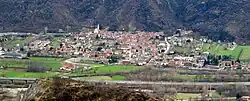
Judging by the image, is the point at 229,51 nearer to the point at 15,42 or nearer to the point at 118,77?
the point at 118,77

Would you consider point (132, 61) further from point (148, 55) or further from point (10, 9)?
point (10, 9)

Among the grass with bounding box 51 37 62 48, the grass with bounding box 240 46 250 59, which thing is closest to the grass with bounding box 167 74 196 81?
the grass with bounding box 240 46 250 59

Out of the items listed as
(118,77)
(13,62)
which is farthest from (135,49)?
(118,77)

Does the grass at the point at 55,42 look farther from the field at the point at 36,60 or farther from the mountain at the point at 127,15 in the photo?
the field at the point at 36,60

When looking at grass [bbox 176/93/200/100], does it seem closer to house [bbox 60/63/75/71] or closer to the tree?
house [bbox 60/63/75/71]

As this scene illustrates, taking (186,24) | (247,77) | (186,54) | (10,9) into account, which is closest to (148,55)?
(186,54)

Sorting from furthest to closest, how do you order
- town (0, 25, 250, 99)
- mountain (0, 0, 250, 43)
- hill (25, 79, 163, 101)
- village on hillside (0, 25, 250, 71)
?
mountain (0, 0, 250, 43) < village on hillside (0, 25, 250, 71) < town (0, 25, 250, 99) < hill (25, 79, 163, 101)
